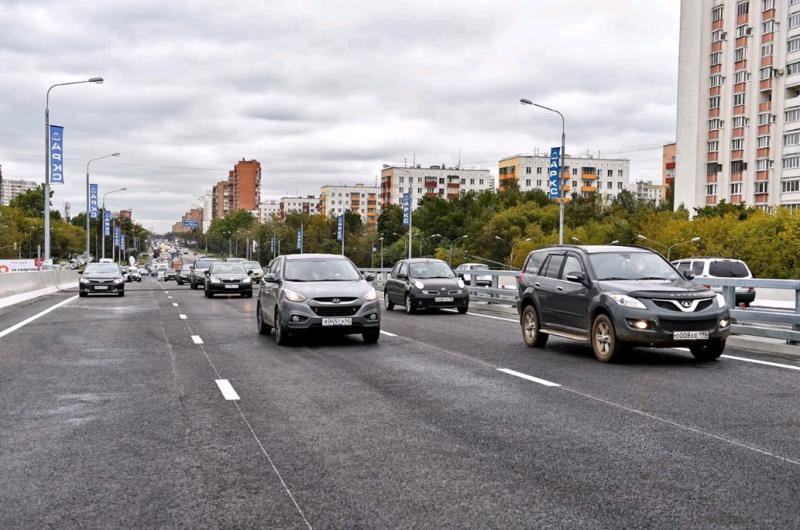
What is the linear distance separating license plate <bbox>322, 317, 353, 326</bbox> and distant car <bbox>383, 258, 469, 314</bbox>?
361 inches

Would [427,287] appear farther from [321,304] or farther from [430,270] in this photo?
[321,304]

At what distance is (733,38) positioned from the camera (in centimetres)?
8494

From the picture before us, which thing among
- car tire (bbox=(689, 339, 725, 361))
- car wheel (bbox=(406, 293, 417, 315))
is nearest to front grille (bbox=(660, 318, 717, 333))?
car tire (bbox=(689, 339, 725, 361))

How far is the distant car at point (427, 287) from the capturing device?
23.3 m

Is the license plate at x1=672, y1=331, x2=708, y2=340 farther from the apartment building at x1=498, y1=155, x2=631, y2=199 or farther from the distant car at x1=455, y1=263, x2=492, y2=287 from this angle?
the apartment building at x1=498, y1=155, x2=631, y2=199

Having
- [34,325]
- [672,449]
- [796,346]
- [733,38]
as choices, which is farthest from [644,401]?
[733,38]

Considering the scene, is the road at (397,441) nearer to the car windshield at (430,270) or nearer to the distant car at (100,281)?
the car windshield at (430,270)

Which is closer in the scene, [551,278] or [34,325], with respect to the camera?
[551,278]

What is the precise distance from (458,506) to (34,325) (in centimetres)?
1609

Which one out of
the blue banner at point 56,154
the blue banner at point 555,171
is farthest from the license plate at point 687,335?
the blue banner at point 56,154

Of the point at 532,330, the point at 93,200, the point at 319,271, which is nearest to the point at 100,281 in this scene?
the point at 319,271

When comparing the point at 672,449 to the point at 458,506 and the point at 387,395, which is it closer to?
the point at 458,506

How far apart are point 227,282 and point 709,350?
24.2m

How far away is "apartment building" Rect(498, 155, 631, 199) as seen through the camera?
520 feet
